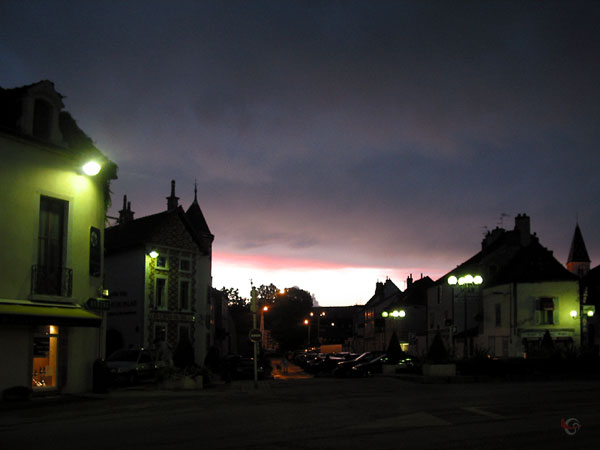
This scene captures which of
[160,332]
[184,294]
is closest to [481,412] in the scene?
[160,332]

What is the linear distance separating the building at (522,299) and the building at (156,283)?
17453 millimetres

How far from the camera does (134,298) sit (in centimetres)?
4253

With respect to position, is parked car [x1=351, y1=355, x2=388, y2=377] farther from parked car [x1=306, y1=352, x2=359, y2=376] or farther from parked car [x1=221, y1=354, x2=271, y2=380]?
parked car [x1=306, y1=352, x2=359, y2=376]

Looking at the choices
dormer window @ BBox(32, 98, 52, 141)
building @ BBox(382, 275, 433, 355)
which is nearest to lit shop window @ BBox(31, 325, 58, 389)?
dormer window @ BBox(32, 98, 52, 141)

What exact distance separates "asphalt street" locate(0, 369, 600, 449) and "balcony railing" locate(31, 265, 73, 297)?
350 cm

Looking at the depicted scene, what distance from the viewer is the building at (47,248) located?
2020cm

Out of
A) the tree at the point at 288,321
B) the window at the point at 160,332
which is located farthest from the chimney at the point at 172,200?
the tree at the point at 288,321

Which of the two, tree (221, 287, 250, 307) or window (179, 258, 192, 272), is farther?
tree (221, 287, 250, 307)

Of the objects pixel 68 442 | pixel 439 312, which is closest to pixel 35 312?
pixel 68 442

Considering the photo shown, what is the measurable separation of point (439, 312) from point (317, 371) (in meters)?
19.7

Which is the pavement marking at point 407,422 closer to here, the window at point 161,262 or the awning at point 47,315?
the awning at point 47,315

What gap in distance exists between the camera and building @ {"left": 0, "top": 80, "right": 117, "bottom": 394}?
20.2m

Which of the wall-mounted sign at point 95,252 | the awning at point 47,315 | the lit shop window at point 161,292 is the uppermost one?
the wall-mounted sign at point 95,252

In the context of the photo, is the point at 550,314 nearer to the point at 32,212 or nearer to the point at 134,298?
the point at 134,298
